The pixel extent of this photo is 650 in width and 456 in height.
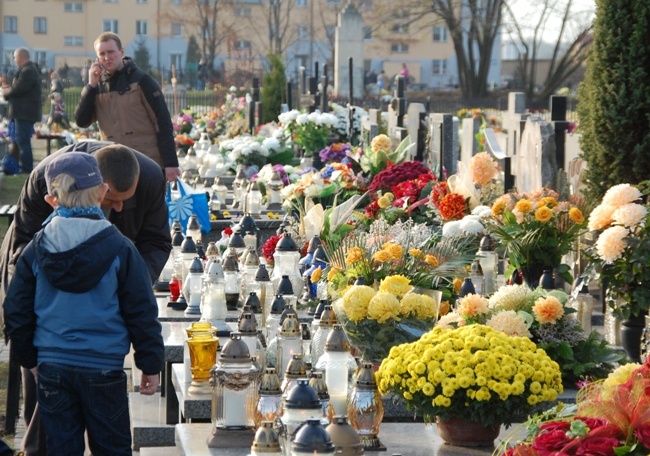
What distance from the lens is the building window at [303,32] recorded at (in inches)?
2610

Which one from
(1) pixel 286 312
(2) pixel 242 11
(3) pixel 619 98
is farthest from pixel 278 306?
(2) pixel 242 11

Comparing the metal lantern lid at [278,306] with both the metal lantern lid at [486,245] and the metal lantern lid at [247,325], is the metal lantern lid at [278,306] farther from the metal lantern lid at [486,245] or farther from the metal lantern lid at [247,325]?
the metal lantern lid at [486,245]

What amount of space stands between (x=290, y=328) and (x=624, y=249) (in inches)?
90.5

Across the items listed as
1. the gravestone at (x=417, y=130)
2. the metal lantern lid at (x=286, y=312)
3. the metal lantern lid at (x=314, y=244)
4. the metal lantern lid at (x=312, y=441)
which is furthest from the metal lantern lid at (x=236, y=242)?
the gravestone at (x=417, y=130)

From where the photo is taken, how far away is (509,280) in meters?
7.31

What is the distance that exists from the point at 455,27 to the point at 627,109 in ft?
123

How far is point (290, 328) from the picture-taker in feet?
16.1

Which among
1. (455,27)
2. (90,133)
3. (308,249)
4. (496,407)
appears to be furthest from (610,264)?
(455,27)

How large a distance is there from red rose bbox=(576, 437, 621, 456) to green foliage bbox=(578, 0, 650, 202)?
21.2 ft

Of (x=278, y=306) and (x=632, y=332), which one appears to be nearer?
(x=278, y=306)

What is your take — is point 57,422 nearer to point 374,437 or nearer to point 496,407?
point 374,437

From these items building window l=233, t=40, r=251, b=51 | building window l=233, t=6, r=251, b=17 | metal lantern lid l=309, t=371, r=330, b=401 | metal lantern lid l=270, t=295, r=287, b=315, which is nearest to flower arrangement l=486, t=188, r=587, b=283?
metal lantern lid l=270, t=295, r=287, b=315

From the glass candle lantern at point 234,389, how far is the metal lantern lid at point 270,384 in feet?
0.37

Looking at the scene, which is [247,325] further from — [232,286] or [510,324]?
[232,286]
